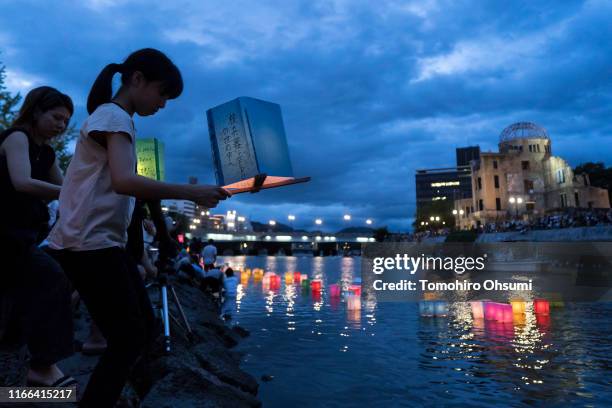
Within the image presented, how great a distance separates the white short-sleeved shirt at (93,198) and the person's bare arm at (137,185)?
A: 0.12 feet

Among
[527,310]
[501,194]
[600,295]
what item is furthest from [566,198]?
[527,310]

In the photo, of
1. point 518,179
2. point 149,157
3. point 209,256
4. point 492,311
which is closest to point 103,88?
point 149,157

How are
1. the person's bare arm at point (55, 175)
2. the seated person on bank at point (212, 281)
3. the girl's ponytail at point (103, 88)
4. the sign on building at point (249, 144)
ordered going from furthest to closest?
the seated person on bank at point (212, 281) < the person's bare arm at point (55, 175) < the sign on building at point (249, 144) < the girl's ponytail at point (103, 88)

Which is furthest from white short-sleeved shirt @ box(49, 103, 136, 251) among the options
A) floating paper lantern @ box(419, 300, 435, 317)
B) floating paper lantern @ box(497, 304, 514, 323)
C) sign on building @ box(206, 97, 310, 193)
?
floating paper lantern @ box(419, 300, 435, 317)

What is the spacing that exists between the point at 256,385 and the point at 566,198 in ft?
222

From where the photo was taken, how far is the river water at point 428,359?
4.48 m

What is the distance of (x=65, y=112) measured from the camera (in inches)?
121

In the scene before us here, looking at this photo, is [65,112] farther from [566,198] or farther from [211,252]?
[566,198]

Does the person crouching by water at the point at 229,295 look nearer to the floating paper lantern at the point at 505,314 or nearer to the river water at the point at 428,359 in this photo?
the river water at the point at 428,359

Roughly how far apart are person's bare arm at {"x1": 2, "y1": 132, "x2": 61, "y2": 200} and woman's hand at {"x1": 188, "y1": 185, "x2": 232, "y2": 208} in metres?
1.24

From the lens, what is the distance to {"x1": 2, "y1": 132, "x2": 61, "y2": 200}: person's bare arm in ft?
8.66

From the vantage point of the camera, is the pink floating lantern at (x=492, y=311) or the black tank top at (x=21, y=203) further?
the pink floating lantern at (x=492, y=311)

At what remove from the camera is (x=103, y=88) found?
7.22 ft

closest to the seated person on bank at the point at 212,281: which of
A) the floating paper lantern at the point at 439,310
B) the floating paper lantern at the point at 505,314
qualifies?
the floating paper lantern at the point at 439,310
